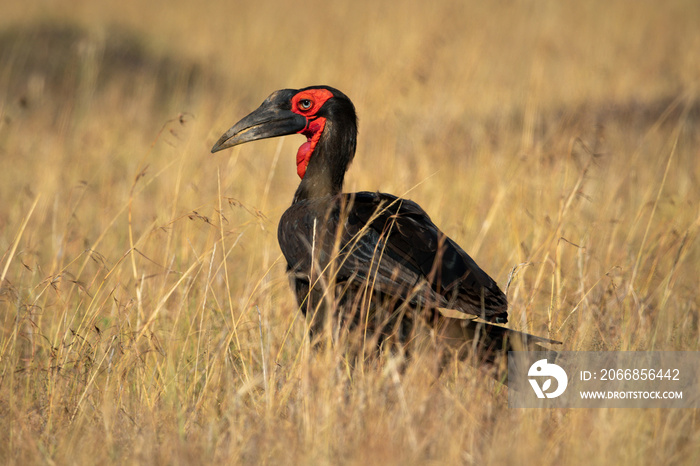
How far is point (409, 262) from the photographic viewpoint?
265cm

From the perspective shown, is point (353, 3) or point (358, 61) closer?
point (358, 61)

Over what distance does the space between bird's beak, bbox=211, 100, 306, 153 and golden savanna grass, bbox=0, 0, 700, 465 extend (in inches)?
6.2

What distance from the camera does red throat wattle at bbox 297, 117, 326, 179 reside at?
3293mm

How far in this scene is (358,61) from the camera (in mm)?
7703

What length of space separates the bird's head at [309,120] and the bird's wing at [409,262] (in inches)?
21.1

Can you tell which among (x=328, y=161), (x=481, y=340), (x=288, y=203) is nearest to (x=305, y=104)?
(x=328, y=161)

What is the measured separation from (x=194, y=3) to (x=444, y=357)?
11912mm

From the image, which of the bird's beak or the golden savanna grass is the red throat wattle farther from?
the golden savanna grass

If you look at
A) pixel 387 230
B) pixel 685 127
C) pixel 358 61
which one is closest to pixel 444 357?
pixel 387 230

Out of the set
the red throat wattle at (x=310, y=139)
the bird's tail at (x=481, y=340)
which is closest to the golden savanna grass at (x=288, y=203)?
the bird's tail at (x=481, y=340)

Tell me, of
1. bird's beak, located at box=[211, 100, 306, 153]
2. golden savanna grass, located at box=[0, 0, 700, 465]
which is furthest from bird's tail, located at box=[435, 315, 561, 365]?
bird's beak, located at box=[211, 100, 306, 153]

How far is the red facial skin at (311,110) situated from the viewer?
Result: 3.27 meters

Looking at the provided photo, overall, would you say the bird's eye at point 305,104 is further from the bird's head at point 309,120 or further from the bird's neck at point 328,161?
the bird's neck at point 328,161

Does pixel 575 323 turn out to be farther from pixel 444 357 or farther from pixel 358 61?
pixel 358 61
